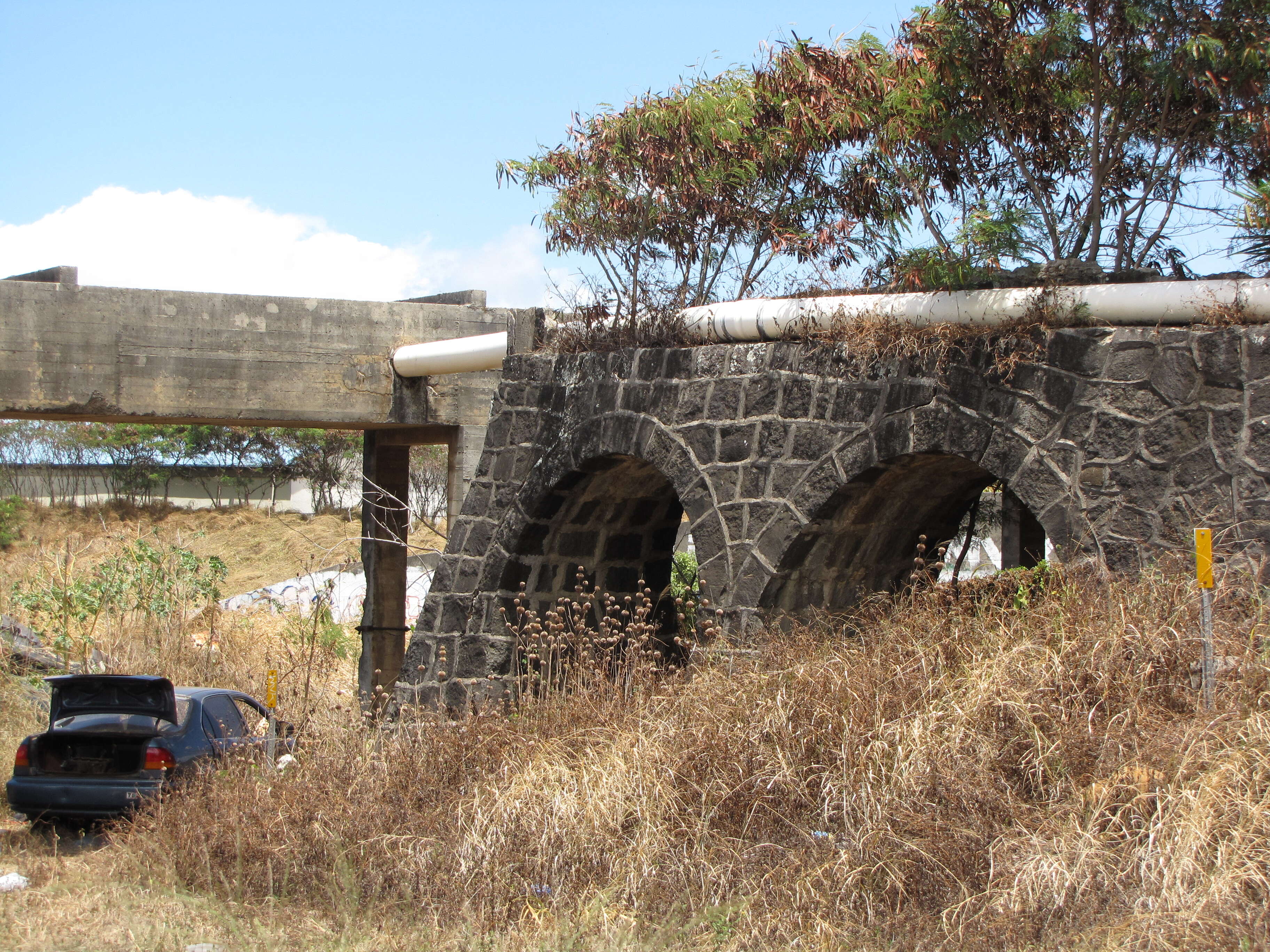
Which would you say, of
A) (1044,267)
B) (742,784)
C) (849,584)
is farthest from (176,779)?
(1044,267)

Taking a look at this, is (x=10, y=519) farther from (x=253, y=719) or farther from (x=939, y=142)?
(x=939, y=142)

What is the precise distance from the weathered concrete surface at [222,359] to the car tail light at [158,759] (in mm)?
4896

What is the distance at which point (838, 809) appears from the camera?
5438 mm

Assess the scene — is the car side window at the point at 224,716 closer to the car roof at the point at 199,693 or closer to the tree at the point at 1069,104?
the car roof at the point at 199,693

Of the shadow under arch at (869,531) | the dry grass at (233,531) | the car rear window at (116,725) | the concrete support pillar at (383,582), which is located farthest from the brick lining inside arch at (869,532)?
the dry grass at (233,531)

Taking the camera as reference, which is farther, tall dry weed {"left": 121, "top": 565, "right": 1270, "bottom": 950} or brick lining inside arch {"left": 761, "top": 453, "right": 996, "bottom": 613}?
brick lining inside arch {"left": 761, "top": 453, "right": 996, "bottom": 613}

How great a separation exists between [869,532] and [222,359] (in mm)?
6913

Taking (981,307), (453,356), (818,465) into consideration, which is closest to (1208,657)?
(981,307)

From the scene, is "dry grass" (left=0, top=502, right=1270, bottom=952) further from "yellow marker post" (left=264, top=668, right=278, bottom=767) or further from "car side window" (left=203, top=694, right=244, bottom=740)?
"car side window" (left=203, top=694, right=244, bottom=740)

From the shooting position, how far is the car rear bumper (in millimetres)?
7648

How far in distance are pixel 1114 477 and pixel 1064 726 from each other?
1629 mm

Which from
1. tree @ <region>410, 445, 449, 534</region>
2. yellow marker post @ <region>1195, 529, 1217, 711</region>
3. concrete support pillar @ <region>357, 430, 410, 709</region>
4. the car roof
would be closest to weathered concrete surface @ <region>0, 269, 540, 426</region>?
concrete support pillar @ <region>357, 430, 410, 709</region>

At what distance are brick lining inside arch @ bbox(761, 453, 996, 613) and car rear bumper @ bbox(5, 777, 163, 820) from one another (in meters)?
4.00

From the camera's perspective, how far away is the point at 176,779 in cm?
768
